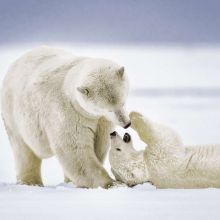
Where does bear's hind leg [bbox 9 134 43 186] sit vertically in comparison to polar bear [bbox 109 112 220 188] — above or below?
below

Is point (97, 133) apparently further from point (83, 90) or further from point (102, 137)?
point (83, 90)

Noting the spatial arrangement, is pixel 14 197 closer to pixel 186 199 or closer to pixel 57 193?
pixel 57 193

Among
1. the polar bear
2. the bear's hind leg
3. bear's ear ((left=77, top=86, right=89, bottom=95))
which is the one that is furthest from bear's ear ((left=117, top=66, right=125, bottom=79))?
the bear's hind leg

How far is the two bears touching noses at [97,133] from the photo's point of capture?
212 inches

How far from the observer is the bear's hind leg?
648cm

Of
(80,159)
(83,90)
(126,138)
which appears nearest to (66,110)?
(83,90)

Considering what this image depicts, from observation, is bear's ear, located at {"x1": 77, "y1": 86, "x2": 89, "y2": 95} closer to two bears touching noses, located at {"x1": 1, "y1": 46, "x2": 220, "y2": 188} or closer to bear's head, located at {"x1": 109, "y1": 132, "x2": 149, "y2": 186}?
two bears touching noses, located at {"x1": 1, "y1": 46, "x2": 220, "y2": 188}

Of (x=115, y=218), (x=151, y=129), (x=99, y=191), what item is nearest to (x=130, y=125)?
(x=151, y=129)

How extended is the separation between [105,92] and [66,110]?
1.61 feet

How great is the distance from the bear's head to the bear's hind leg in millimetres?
1222

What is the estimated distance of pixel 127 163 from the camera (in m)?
5.53

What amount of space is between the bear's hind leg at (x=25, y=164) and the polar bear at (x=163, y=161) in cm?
122

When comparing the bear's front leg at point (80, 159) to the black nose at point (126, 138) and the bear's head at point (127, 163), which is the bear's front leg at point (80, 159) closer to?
the bear's head at point (127, 163)

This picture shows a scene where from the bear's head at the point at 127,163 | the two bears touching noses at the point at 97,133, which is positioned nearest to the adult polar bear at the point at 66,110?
the two bears touching noses at the point at 97,133
